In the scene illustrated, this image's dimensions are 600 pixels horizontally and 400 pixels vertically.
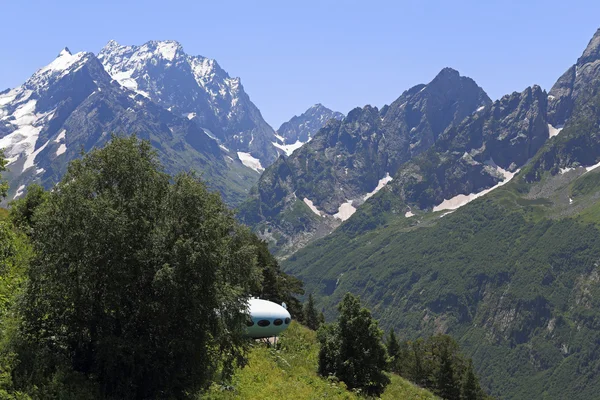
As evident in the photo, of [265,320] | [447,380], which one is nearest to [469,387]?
[447,380]

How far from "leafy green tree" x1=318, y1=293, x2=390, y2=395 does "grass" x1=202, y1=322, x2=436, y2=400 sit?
1.73 meters

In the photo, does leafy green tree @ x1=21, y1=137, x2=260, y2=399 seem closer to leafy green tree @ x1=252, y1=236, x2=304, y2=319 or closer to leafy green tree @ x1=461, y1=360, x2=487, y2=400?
leafy green tree @ x1=252, y1=236, x2=304, y2=319

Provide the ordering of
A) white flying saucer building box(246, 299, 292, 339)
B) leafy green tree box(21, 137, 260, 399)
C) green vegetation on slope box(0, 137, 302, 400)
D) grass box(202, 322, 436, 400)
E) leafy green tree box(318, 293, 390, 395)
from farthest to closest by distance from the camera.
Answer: white flying saucer building box(246, 299, 292, 339)
leafy green tree box(318, 293, 390, 395)
grass box(202, 322, 436, 400)
leafy green tree box(21, 137, 260, 399)
green vegetation on slope box(0, 137, 302, 400)

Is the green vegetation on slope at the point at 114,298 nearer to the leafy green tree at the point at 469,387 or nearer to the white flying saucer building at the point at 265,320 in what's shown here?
the white flying saucer building at the point at 265,320

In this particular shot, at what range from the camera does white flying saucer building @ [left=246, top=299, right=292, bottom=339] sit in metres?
48.1

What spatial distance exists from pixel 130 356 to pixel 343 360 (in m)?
24.8

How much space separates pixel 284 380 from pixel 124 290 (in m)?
17.8

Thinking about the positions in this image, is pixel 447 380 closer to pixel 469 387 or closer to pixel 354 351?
pixel 469 387

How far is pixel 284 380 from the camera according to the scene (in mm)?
40188

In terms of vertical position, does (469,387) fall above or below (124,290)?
below

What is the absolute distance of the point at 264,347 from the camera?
4844 centimetres

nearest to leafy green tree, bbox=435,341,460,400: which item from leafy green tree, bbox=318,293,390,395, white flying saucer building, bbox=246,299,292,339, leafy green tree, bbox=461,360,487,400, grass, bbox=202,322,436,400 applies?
leafy green tree, bbox=461,360,487,400

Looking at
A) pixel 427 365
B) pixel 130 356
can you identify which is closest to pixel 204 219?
pixel 130 356

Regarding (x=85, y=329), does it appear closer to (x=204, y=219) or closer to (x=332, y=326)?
(x=204, y=219)
